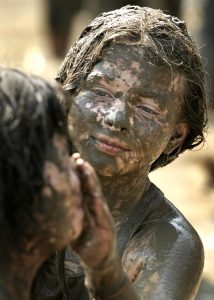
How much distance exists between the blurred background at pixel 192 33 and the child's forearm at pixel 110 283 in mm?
680

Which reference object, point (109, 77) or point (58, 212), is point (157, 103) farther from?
point (58, 212)

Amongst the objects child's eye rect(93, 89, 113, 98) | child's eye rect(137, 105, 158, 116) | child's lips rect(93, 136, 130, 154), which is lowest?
child's lips rect(93, 136, 130, 154)

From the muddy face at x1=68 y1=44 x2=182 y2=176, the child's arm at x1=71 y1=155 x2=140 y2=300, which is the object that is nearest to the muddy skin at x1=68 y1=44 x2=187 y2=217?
the muddy face at x1=68 y1=44 x2=182 y2=176

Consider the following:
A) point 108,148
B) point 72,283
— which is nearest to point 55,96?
point 108,148

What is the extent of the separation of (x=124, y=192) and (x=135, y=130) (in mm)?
349

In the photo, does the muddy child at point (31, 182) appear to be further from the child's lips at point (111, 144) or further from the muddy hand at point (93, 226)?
the child's lips at point (111, 144)

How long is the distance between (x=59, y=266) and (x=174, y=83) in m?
0.89

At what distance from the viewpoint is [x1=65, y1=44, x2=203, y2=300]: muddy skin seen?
4684 millimetres

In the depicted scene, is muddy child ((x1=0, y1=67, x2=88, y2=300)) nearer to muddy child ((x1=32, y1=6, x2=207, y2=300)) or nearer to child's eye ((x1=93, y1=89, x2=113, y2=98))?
muddy child ((x1=32, y1=6, x2=207, y2=300))

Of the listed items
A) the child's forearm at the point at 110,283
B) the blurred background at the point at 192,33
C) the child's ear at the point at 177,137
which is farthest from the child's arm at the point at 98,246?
the child's ear at the point at 177,137

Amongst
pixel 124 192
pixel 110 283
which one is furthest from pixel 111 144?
pixel 110 283

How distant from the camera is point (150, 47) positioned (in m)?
4.82

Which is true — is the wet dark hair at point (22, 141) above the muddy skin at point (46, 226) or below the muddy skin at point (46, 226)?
above

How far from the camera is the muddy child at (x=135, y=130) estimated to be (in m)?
4.70
